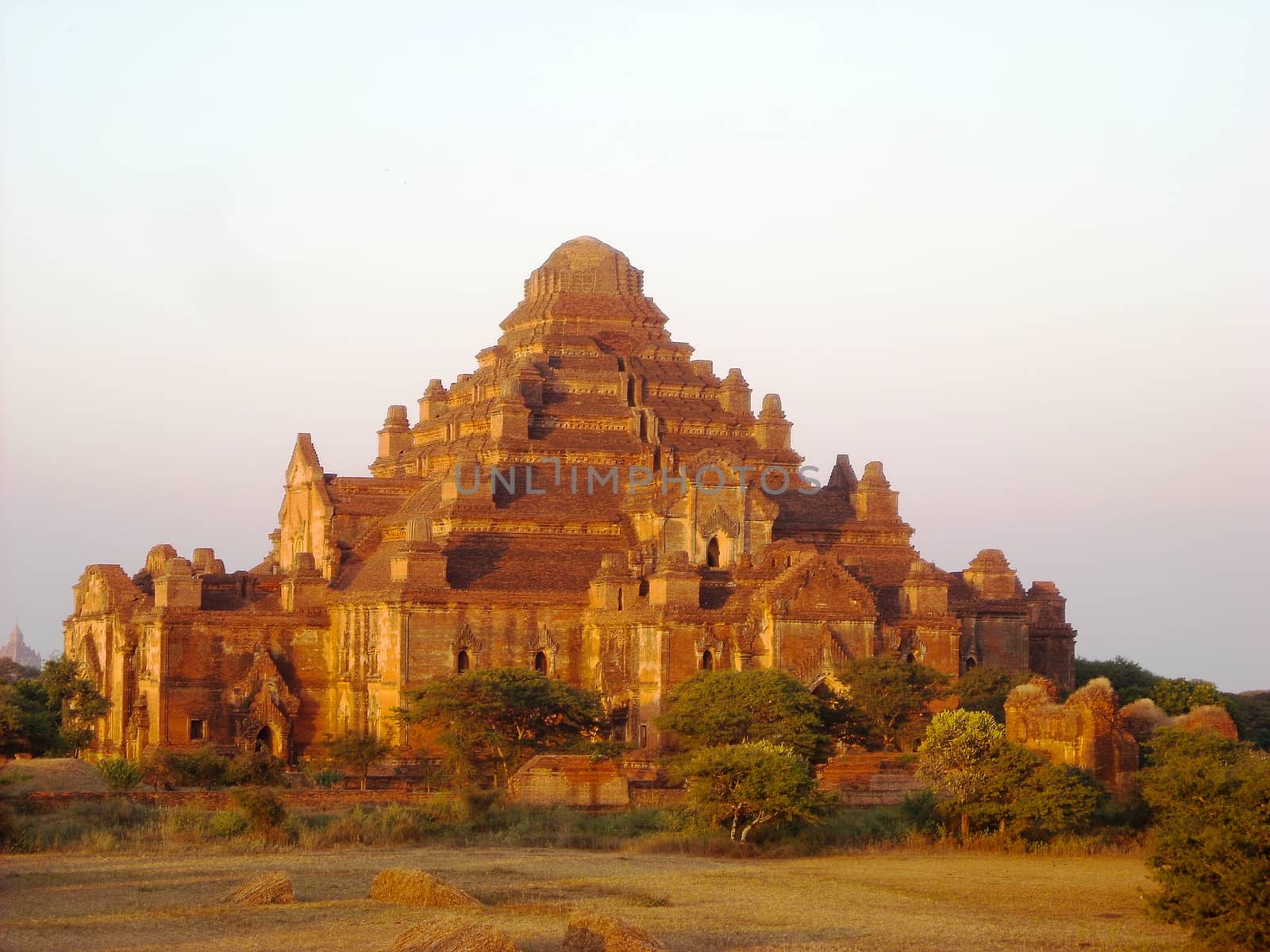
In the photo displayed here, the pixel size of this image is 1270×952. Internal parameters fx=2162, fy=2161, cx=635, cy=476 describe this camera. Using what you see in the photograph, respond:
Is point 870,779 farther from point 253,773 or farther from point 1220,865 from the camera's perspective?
point 1220,865

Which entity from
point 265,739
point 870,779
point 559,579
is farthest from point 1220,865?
point 265,739

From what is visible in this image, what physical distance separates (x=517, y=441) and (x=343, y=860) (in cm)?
2521

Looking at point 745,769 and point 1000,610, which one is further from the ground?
point 1000,610

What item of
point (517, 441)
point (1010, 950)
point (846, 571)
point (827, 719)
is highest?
point (517, 441)

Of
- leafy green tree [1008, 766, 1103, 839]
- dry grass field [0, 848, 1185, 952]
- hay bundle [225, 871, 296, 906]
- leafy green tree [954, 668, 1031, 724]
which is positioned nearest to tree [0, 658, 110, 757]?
dry grass field [0, 848, 1185, 952]

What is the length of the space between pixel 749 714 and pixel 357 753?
9436 mm

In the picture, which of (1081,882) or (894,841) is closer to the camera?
(1081,882)

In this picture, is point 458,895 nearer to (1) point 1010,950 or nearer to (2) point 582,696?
(1) point 1010,950

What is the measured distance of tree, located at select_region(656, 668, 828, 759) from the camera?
47.9 meters

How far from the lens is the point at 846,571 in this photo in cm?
5419

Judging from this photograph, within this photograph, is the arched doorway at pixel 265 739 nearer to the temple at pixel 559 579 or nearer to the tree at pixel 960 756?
the temple at pixel 559 579

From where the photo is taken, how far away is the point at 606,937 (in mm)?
25172

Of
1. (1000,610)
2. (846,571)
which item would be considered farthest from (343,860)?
(1000,610)

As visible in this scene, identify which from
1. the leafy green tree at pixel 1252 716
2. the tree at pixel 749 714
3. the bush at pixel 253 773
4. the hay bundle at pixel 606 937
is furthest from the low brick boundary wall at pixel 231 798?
the leafy green tree at pixel 1252 716
